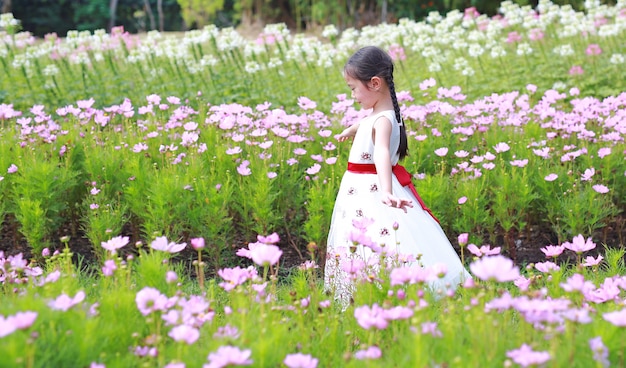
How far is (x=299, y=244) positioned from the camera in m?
4.61

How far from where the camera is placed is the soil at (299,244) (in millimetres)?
4379

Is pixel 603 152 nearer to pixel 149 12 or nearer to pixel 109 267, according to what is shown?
pixel 109 267

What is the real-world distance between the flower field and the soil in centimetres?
2

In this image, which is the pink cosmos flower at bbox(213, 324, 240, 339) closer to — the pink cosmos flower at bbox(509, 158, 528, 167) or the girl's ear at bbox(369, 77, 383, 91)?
the girl's ear at bbox(369, 77, 383, 91)

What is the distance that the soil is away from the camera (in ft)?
14.4

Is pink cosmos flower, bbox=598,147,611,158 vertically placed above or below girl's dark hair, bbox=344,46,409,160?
below

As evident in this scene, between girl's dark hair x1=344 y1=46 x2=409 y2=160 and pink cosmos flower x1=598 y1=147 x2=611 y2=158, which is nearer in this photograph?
girl's dark hair x1=344 y1=46 x2=409 y2=160

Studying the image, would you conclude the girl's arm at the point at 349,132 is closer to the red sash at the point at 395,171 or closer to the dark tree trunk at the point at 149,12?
the red sash at the point at 395,171

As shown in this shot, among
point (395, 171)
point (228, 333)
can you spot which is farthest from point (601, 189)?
point (228, 333)

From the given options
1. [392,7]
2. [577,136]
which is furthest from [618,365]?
[392,7]

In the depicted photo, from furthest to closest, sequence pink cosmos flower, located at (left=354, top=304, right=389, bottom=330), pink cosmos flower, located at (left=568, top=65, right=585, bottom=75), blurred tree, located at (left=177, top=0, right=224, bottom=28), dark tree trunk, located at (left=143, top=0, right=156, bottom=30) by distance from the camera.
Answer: dark tree trunk, located at (left=143, top=0, right=156, bottom=30), blurred tree, located at (left=177, top=0, right=224, bottom=28), pink cosmos flower, located at (left=568, top=65, right=585, bottom=75), pink cosmos flower, located at (left=354, top=304, right=389, bottom=330)

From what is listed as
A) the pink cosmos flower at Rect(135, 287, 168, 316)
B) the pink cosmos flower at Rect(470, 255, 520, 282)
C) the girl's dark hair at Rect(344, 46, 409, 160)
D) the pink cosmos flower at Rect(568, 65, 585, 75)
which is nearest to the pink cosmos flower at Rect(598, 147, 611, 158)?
the girl's dark hair at Rect(344, 46, 409, 160)

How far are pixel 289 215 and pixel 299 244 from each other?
20cm

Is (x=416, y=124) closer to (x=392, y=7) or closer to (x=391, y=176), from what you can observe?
(x=391, y=176)
